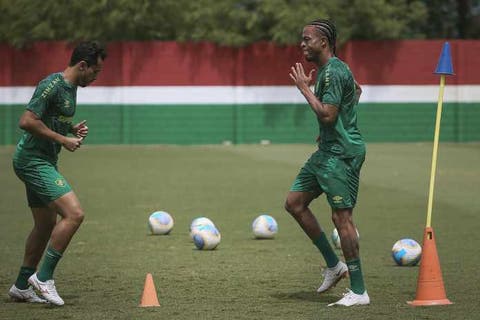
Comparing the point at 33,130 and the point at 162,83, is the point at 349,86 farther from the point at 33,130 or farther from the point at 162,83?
the point at 162,83

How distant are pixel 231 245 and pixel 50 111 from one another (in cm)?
460

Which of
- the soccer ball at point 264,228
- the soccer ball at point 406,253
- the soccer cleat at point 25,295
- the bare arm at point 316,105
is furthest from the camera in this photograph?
the soccer ball at point 264,228

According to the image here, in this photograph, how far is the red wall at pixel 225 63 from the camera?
36.6m

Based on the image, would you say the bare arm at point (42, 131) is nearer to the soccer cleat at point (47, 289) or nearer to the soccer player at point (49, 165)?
the soccer player at point (49, 165)

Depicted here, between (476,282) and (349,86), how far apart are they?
2.56 m

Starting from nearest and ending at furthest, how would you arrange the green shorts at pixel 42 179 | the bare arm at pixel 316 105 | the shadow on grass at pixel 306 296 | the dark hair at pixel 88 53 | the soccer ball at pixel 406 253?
the bare arm at pixel 316 105 < the green shorts at pixel 42 179 < the dark hair at pixel 88 53 < the shadow on grass at pixel 306 296 < the soccer ball at pixel 406 253

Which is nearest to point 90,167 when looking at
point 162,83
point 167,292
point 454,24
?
point 162,83

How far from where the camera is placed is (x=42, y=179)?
922 centimetres

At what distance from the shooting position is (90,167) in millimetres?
26578

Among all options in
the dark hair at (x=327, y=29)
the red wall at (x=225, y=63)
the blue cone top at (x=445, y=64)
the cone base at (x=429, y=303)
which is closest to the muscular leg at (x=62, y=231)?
the dark hair at (x=327, y=29)

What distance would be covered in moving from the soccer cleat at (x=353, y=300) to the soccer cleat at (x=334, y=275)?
62cm

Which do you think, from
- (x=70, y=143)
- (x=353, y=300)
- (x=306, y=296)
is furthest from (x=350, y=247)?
(x=70, y=143)

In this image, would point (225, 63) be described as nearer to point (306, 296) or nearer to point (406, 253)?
point (406, 253)

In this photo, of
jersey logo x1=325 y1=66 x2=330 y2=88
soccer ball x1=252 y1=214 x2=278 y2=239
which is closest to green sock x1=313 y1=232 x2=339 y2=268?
jersey logo x1=325 y1=66 x2=330 y2=88
